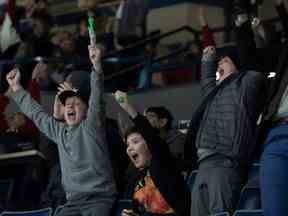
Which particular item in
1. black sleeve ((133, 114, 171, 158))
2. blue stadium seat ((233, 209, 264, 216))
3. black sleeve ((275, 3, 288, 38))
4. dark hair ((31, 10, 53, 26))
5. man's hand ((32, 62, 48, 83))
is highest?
dark hair ((31, 10, 53, 26))

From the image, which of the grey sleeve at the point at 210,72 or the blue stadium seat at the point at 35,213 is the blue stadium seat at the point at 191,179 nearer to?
the grey sleeve at the point at 210,72

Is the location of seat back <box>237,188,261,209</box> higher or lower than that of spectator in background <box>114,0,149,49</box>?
lower

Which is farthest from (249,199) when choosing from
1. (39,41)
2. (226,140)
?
(39,41)

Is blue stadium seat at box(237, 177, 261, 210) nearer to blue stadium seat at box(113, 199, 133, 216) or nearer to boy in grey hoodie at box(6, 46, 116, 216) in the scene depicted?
blue stadium seat at box(113, 199, 133, 216)

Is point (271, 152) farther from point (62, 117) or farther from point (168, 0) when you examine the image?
point (168, 0)

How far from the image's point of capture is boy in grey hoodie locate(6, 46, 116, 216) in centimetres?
677

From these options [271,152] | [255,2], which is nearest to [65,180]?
[271,152]

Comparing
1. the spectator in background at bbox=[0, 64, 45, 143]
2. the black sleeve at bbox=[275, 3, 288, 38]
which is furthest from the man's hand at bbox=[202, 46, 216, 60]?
the spectator in background at bbox=[0, 64, 45, 143]

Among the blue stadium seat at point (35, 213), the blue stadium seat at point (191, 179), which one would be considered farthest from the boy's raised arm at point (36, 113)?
the blue stadium seat at point (191, 179)

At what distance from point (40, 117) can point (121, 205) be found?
109 centimetres

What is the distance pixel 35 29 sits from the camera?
450 inches

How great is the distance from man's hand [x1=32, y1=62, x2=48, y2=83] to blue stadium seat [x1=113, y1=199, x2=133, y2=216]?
308cm

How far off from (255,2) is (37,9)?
3766 millimetres

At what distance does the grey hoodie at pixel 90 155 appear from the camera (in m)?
6.80
